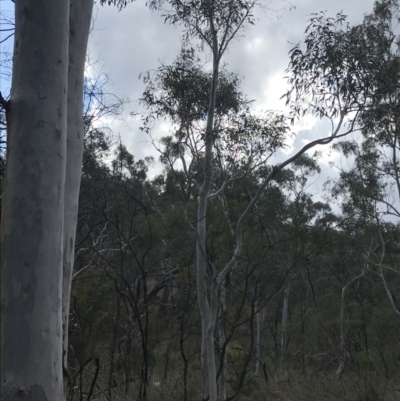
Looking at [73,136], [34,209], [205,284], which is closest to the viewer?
[34,209]

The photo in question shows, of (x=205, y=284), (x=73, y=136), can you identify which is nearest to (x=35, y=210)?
(x=73, y=136)

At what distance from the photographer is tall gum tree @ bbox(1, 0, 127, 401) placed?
1.89 metres

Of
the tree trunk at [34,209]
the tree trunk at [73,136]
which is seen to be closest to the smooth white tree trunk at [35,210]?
the tree trunk at [34,209]

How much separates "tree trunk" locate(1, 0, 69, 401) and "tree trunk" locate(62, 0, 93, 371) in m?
0.49

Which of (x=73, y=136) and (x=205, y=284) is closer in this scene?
(x=73, y=136)

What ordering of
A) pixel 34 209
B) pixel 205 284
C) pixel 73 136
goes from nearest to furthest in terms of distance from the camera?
pixel 34 209 → pixel 73 136 → pixel 205 284

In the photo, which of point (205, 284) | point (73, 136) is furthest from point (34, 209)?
point (205, 284)

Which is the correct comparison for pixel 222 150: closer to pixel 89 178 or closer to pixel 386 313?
pixel 89 178

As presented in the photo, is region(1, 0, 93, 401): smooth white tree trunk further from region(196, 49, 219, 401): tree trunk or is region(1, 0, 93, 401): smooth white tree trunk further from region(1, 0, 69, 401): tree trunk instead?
region(196, 49, 219, 401): tree trunk

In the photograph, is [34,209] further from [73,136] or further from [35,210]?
[73,136]

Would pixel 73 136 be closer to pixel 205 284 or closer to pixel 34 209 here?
pixel 34 209

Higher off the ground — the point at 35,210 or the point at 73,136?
the point at 73,136

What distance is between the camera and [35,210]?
1981mm

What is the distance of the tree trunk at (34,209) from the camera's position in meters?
1.89
